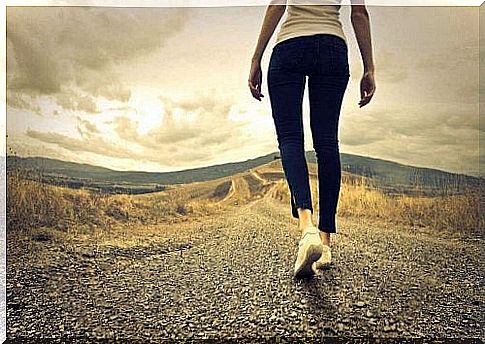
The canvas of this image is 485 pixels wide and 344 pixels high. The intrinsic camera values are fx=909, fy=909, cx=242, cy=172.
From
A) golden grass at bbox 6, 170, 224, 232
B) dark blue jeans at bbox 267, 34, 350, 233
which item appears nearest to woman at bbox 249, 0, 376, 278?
dark blue jeans at bbox 267, 34, 350, 233

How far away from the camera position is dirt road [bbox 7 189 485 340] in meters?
5.40

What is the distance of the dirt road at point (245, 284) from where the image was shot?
540 centimetres

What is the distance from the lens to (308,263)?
5.43 metres

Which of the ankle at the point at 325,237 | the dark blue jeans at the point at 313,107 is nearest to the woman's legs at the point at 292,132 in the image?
the dark blue jeans at the point at 313,107

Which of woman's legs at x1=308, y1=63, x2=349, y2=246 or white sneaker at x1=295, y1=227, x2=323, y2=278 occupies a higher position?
woman's legs at x1=308, y1=63, x2=349, y2=246

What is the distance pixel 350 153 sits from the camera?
5469 millimetres

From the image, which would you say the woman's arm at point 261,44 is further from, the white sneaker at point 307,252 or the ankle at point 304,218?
the white sneaker at point 307,252

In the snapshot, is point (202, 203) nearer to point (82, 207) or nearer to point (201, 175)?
point (201, 175)

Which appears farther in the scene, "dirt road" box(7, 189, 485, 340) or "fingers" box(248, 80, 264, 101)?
"fingers" box(248, 80, 264, 101)

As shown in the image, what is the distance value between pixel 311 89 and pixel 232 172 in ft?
2.26

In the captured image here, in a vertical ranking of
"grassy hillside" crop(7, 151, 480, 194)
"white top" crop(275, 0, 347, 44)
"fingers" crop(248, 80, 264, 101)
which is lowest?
"grassy hillside" crop(7, 151, 480, 194)

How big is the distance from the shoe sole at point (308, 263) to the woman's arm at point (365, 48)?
3.01 ft

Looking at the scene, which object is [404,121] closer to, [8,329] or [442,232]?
[442,232]

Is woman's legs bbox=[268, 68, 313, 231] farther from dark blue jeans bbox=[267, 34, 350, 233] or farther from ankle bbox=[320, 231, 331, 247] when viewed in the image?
ankle bbox=[320, 231, 331, 247]
